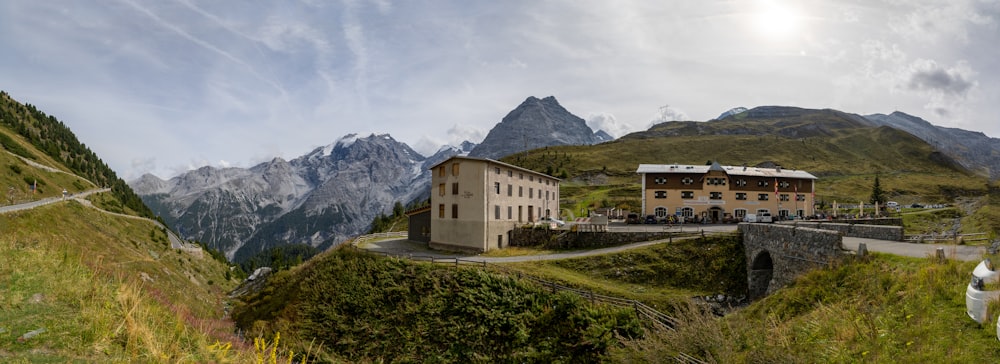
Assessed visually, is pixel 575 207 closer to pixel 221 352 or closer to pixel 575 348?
pixel 575 348

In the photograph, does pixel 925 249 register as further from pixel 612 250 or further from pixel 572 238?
pixel 572 238

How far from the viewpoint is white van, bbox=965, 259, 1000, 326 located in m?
9.45

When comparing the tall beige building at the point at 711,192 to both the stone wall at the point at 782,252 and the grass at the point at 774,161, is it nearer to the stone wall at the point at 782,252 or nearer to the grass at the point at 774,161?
Answer: the grass at the point at 774,161

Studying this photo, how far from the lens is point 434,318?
25.4m

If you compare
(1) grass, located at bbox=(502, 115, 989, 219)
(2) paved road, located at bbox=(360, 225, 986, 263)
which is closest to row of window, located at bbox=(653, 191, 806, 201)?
(2) paved road, located at bbox=(360, 225, 986, 263)

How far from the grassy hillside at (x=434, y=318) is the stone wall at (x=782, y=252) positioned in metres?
9.60

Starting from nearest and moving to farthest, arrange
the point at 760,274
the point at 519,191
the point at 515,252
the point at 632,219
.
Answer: the point at 760,274, the point at 515,252, the point at 519,191, the point at 632,219

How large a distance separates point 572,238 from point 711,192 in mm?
27677

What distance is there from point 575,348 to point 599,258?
13.3 m

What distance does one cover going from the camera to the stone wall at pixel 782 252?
2027 cm

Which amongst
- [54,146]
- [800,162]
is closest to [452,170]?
[54,146]

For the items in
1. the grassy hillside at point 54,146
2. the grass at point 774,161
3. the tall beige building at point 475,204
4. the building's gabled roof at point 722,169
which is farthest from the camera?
the grass at point 774,161

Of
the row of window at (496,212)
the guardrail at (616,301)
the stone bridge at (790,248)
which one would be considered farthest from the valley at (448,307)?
the row of window at (496,212)

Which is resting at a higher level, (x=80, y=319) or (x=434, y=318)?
(x=80, y=319)
